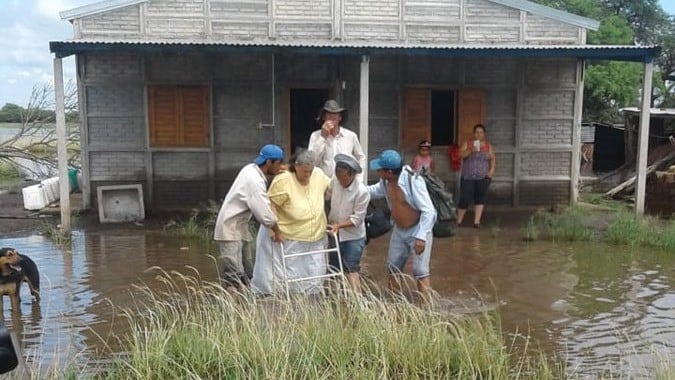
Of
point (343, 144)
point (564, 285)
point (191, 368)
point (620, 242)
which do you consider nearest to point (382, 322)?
point (191, 368)

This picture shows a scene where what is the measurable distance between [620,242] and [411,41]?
497cm

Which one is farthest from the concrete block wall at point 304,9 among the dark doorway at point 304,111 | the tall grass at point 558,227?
the tall grass at point 558,227

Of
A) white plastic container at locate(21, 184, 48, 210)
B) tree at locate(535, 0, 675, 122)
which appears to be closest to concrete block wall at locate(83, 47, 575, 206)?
white plastic container at locate(21, 184, 48, 210)

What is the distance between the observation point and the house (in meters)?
12.7

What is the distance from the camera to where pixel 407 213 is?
665cm

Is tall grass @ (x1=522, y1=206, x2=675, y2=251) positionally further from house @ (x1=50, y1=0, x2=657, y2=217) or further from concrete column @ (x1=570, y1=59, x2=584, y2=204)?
house @ (x1=50, y1=0, x2=657, y2=217)

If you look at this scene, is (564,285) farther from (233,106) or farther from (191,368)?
(233,106)

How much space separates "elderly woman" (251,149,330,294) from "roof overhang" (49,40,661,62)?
5.15 metres

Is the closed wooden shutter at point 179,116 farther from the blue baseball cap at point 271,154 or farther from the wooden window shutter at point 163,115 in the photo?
the blue baseball cap at point 271,154

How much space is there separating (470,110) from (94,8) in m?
6.84

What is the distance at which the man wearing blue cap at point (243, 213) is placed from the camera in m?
6.18

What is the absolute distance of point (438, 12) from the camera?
1294 centimetres

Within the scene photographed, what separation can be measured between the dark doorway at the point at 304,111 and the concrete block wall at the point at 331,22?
120 cm

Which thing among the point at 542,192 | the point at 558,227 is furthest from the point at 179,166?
the point at 542,192
